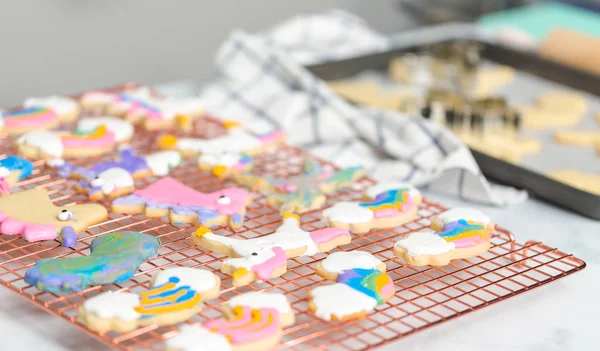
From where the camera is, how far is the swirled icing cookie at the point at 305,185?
108 cm

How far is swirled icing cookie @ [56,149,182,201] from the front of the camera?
107cm

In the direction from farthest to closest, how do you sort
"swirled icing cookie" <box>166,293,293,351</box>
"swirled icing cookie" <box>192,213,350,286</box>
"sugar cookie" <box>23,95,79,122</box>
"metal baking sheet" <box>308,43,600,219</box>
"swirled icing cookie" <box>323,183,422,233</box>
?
"sugar cookie" <box>23,95,79,122</box> → "metal baking sheet" <box>308,43,600,219</box> → "swirled icing cookie" <box>323,183,422,233</box> → "swirled icing cookie" <box>192,213,350,286</box> → "swirled icing cookie" <box>166,293,293,351</box>

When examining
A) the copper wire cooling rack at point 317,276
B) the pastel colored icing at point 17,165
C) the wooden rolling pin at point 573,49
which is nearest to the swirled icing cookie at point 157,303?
the copper wire cooling rack at point 317,276

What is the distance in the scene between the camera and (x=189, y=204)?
3.43 ft

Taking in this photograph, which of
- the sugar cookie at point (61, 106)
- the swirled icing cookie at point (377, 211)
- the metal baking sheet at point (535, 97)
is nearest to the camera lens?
the swirled icing cookie at point (377, 211)

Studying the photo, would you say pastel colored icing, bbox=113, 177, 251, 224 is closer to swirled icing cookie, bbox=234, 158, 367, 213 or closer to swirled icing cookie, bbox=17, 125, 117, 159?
swirled icing cookie, bbox=234, 158, 367, 213

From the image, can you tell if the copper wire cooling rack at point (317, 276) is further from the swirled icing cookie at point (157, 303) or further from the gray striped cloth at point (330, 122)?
the gray striped cloth at point (330, 122)

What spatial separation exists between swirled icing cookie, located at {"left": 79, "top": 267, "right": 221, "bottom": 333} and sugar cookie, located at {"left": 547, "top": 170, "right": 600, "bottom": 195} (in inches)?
21.3

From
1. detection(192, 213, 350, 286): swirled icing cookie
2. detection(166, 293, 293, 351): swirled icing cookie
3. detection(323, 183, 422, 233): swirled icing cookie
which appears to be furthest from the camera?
detection(323, 183, 422, 233): swirled icing cookie

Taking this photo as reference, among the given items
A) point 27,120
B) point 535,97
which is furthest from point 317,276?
point 535,97

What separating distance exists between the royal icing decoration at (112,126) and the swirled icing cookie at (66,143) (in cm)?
1

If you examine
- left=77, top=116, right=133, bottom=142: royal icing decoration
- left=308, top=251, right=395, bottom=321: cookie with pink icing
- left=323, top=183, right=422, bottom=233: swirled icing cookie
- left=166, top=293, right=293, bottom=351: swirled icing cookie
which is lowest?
left=166, top=293, right=293, bottom=351: swirled icing cookie

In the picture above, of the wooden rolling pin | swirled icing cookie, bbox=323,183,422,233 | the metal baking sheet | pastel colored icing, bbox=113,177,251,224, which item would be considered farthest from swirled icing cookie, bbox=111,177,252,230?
the wooden rolling pin

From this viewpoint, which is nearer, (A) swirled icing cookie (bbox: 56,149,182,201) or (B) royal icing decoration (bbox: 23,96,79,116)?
(A) swirled icing cookie (bbox: 56,149,182,201)
